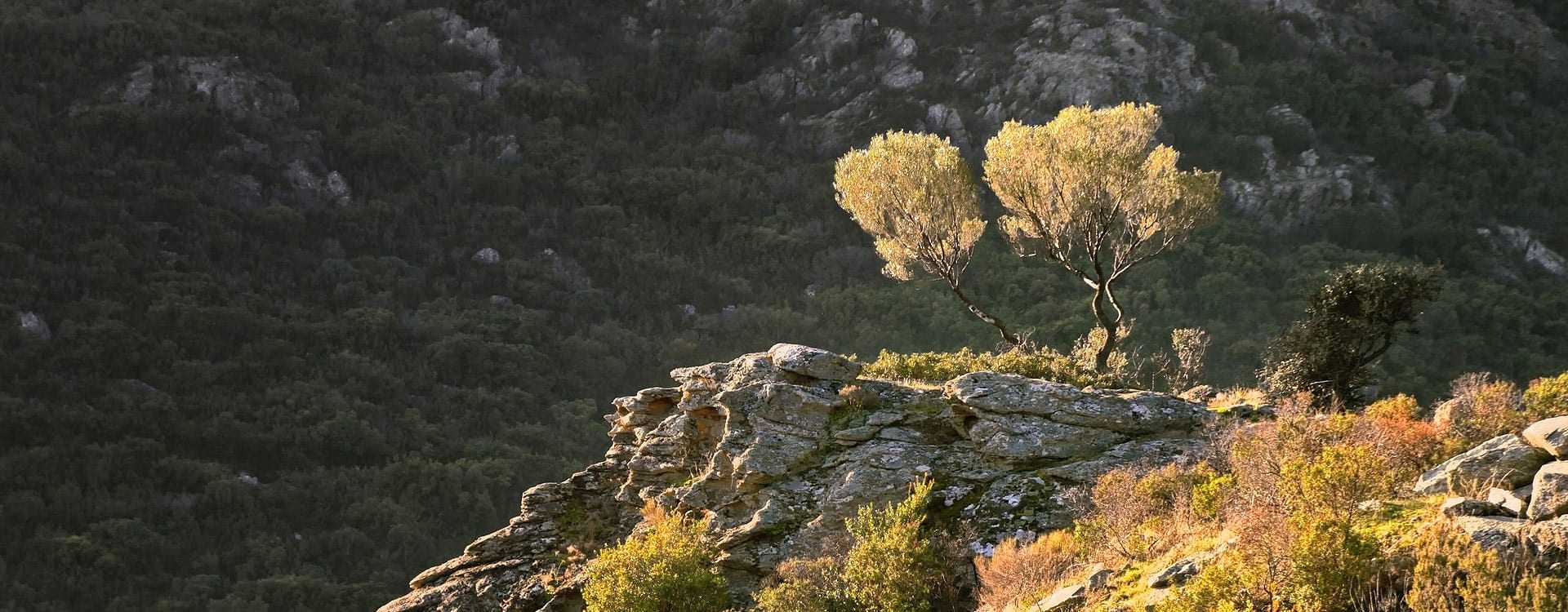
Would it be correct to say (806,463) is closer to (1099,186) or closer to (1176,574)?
(1176,574)

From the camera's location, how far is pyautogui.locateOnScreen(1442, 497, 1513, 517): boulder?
10.7 meters

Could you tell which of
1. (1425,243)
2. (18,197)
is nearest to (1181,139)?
(1425,243)

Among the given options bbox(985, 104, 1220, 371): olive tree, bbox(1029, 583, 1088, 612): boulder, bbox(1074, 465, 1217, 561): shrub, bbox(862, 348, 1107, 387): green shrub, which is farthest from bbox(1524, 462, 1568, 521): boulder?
bbox(985, 104, 1220, 371): olive tree

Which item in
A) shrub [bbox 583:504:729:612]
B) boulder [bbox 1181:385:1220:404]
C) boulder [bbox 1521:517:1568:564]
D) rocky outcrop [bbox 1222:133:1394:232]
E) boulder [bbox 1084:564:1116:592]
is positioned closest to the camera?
boulder [bbox 1521:517:1568:564]

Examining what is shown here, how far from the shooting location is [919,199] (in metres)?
28.7

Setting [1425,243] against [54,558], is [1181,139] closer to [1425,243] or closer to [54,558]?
[1425,243]

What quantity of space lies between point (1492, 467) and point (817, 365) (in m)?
11.1

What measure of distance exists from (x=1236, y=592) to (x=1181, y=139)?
72.7 metres

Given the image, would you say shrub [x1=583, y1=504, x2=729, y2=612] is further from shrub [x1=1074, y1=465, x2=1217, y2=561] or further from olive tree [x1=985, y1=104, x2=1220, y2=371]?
olive tree [x1=985, y1=104, x2=1220, y2=371]

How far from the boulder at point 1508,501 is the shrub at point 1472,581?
749mm

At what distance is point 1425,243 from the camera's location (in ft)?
236

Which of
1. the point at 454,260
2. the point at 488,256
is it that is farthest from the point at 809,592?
the point at 454,260

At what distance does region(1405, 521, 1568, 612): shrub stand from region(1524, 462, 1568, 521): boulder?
0.71 metres

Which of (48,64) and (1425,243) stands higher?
(48,64)
